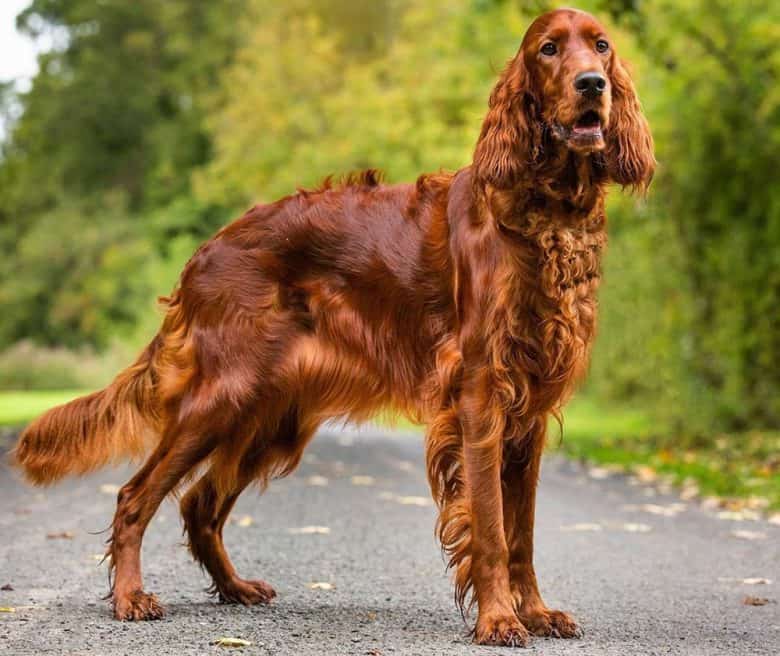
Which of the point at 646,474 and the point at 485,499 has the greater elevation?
the point at 485,499

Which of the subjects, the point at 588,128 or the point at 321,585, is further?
the point at 321,585

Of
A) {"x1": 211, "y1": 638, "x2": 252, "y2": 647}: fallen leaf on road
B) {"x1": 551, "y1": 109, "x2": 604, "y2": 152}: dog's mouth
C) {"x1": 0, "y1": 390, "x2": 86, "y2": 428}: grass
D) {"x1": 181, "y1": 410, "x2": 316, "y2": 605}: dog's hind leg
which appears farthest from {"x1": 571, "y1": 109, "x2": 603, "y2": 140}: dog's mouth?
{"x1": 0, "y1": 390, "x2": 86, "y2": 428}: grass

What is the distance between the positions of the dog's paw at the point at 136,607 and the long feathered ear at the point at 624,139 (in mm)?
2221

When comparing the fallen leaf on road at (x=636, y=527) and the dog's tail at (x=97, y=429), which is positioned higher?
the dog's tail at (x=97, y=429)

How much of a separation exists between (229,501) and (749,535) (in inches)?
148

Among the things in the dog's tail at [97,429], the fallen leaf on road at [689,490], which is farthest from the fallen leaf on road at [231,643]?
the fallen leaf on road at [689,490]

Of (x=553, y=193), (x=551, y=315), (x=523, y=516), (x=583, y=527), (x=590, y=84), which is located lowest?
(x=583, y=527)

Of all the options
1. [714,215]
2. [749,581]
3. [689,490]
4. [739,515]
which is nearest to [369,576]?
[749,581]

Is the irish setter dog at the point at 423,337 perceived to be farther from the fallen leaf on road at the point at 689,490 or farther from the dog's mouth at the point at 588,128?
the fallen leaf on road at the point at 689,490

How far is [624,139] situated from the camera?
4496mm

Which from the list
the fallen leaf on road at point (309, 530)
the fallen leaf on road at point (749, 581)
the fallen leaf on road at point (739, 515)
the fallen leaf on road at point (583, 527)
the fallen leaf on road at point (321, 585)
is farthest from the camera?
the fallen leaf on road at point (739, 515)

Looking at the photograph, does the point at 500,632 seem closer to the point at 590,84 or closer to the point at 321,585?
the point at 321,585

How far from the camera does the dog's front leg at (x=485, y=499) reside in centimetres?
439

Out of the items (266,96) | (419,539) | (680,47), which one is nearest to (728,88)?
(680,47)
